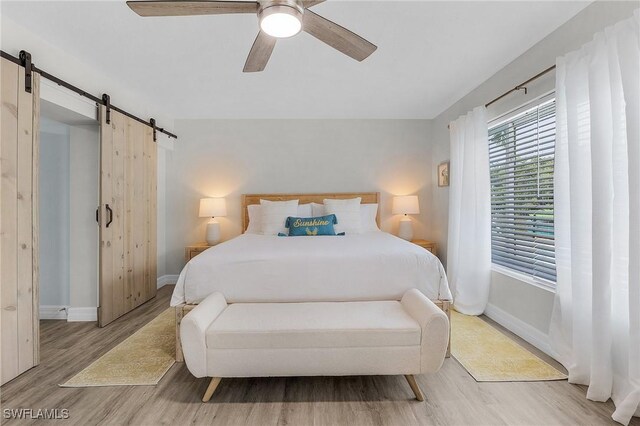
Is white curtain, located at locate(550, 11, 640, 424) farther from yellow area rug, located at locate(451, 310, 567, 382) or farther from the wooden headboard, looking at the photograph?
the wooden headboard

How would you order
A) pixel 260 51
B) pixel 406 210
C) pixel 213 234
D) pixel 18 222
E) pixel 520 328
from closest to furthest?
pixel 260 51 → pixel 18 222 → pixel 520 328 → pixel 213 234 → pixel 406 210

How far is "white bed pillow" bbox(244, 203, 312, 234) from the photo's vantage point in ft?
12.9

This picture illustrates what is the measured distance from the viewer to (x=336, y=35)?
5.52 feet

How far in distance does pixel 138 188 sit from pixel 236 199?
4.31 ft

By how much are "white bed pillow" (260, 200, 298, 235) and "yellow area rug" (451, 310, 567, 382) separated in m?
2.16

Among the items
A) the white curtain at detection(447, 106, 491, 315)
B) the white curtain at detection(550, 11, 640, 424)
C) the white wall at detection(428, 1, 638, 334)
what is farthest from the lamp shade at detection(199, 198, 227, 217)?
the white curtain at detection(550, 11, 640, 424)

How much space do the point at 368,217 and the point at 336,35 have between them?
266 cm

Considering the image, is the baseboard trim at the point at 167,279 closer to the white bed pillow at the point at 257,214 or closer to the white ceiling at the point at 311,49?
the white bed pillow at the point at 257,214

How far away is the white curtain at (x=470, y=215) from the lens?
9.92ft

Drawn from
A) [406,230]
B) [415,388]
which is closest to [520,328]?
[415,388]

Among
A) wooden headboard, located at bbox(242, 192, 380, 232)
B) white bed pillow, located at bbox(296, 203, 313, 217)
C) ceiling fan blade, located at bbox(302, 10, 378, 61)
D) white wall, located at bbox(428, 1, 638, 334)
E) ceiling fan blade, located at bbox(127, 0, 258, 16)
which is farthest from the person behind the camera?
wooden headboard, located at bbox(242, 192, 380, 232)

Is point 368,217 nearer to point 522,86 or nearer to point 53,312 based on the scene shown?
point 522,86

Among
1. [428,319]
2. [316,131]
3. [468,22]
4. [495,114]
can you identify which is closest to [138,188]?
[316,131]

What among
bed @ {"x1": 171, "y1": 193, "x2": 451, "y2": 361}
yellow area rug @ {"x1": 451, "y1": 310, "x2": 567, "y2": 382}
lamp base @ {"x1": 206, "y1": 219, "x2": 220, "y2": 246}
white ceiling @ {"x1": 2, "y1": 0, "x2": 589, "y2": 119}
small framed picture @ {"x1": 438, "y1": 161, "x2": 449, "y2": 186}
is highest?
white ceiling @ {"x1": 2, "y1": 0, "x2": 589, "y2": 119}
